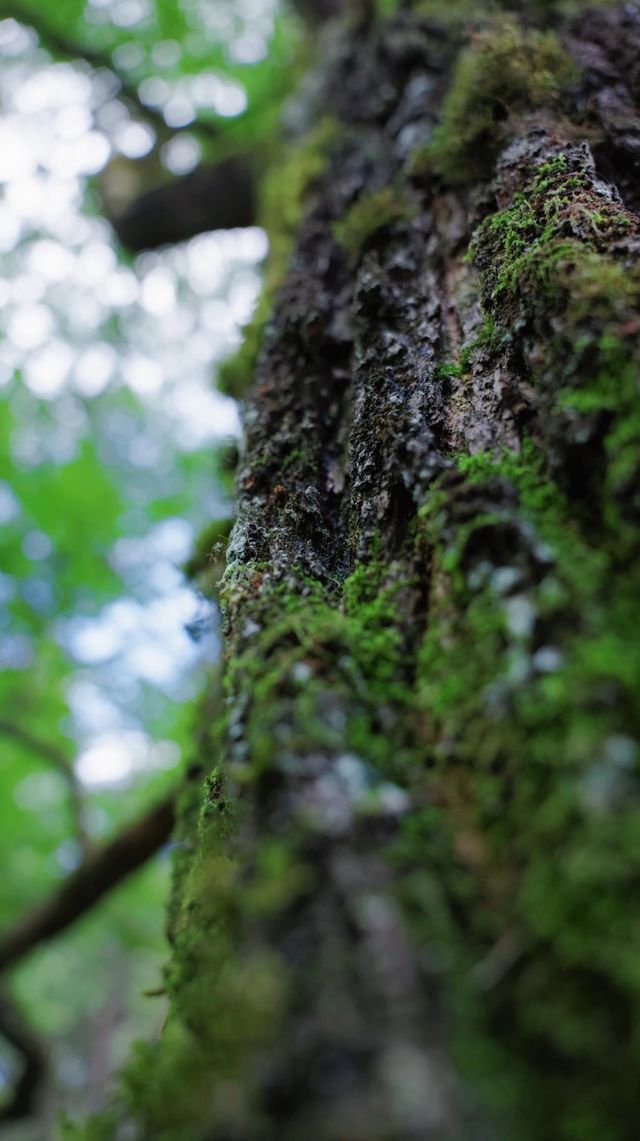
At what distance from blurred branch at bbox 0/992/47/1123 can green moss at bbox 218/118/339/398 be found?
625 centimetres

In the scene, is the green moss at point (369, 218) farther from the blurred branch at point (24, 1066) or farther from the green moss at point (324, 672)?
the blurred branch at point (24, 1066)

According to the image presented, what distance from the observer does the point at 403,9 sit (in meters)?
3.41

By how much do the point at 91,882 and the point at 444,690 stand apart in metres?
4.25

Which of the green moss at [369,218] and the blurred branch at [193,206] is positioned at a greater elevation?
the blurred branch at [193,206]

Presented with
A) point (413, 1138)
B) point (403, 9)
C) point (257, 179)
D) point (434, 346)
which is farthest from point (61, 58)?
point (413, 1138)

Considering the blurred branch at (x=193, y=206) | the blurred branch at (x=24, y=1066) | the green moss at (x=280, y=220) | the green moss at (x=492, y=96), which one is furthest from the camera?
the blurred branch at (x=24, y=1066)

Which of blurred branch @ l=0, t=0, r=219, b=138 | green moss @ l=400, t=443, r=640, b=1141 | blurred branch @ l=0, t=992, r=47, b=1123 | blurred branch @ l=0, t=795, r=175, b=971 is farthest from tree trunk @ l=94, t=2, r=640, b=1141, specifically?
blurred branch @ l=0, t=992, r=47, b=1123

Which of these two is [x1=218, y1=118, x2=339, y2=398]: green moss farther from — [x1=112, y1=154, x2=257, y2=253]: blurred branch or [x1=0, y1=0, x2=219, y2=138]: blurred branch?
[x1=0, y1=0, x2=219, y2=138]: blurred branch

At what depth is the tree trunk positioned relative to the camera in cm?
81

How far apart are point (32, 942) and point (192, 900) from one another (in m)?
4.18

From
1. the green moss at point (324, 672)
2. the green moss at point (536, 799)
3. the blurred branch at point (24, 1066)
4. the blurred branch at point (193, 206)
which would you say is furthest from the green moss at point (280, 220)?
the blurred branch at point (24, 1066)

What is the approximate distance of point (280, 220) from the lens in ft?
11.0

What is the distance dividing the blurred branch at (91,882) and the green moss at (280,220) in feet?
8.98

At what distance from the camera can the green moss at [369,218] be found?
2.20 m
